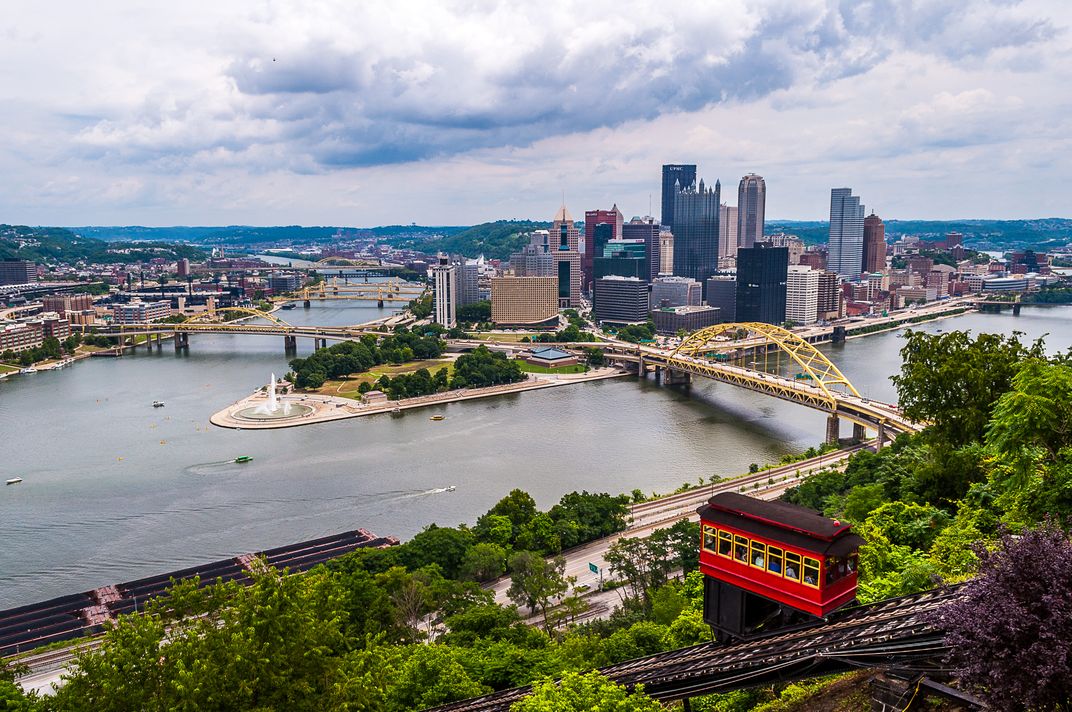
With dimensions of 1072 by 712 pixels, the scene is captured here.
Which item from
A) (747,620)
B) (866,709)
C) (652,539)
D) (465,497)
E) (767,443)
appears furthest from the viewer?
(767,443)

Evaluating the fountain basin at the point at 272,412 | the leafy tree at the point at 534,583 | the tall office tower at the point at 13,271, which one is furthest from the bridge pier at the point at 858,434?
the tall office tower at the point at 13,271

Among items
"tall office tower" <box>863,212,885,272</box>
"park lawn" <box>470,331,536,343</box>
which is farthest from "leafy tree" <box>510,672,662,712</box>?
"tall office tower" <box>863,212,885,272</box>

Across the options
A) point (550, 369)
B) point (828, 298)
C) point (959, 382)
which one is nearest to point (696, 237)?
point (828, 298)

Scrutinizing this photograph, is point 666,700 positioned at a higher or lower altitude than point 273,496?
higher

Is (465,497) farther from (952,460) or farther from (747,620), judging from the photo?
(747,620)

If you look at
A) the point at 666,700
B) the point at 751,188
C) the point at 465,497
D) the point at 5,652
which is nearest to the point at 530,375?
the point at 465,497

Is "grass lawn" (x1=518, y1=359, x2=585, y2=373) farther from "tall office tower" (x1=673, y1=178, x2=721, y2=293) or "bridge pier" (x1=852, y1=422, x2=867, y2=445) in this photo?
"tall office tower" (x1=673, y1=178, x2=721, y2=293)

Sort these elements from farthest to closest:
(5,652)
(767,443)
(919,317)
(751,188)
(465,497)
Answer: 1. (751,188)
2. (919,317)
3. (767,443)
4. (465,497)
5. (5,652)

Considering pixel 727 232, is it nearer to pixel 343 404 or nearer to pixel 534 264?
pixel 534 264
